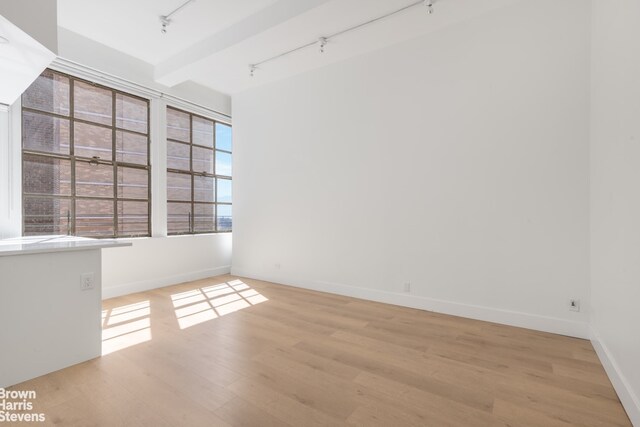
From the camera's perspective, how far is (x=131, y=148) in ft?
14.3

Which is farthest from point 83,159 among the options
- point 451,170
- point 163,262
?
point 451,170

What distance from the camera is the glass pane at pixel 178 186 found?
481 centimetres

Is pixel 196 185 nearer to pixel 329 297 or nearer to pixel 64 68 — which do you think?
pixel 64 68

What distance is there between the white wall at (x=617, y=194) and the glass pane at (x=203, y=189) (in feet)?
17.0

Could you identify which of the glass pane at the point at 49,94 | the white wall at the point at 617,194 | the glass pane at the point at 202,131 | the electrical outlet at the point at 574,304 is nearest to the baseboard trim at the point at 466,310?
the electrical outlet at the point at 574,304

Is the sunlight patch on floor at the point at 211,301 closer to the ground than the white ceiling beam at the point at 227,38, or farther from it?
closer to the ground

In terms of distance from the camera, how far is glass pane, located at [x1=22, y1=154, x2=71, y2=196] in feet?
11.1

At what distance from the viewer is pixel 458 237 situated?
3.37 m

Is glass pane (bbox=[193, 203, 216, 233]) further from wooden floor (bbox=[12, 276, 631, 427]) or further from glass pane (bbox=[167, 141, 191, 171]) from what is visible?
wooden floor (bbox=[12, 276, 631, 427])

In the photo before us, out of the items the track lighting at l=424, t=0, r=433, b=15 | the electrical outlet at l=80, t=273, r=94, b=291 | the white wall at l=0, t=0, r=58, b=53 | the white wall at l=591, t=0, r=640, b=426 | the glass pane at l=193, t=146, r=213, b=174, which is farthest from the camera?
the glass pane at l=193, t=146, r=213, b=174

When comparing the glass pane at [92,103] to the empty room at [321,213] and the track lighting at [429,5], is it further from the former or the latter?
the track lighting at [429,5]

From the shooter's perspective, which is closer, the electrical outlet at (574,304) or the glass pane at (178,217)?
the electrical outlet at (574,304)

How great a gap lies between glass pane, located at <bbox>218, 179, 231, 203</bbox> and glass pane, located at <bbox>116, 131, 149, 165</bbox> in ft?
4.49

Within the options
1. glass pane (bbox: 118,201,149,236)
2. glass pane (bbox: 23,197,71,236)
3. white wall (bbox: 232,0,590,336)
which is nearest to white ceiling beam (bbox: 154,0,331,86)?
white wall (bbox: 232,0,590,336)
